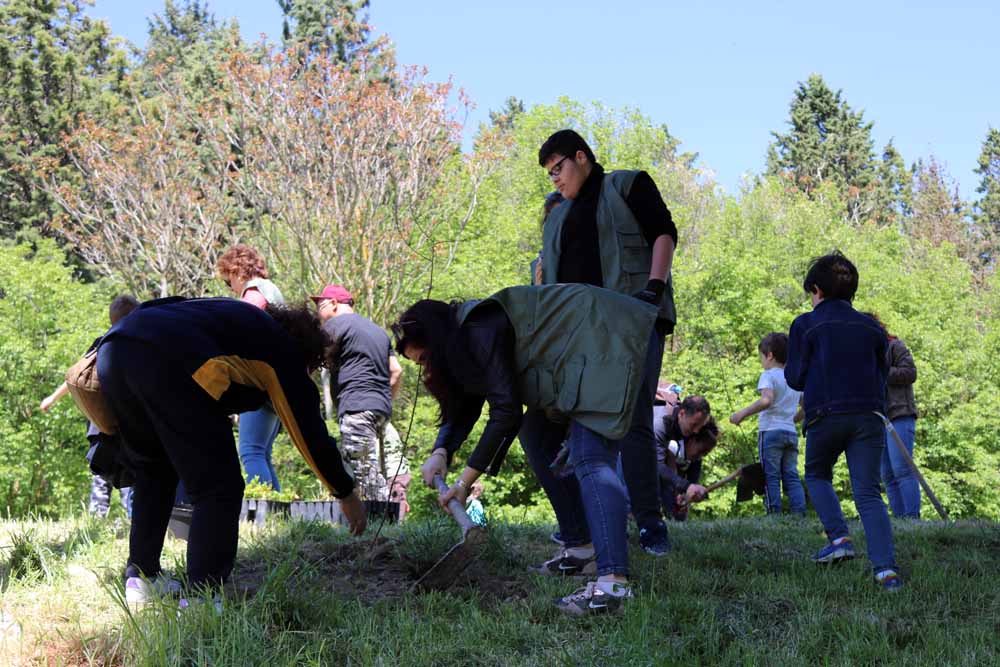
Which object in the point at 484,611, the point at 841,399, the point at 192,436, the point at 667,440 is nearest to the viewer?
the point at 192,436

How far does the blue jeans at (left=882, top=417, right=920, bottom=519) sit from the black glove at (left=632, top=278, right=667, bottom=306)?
14.7 ft

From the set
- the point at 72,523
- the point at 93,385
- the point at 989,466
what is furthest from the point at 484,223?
the point at 93,385

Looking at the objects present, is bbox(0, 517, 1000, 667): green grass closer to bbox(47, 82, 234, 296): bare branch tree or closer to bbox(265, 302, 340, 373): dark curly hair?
bbox(265, 302, 340, 373): dark curly hair

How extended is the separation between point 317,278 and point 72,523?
13515 mm

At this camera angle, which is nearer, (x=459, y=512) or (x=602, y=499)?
(x=602, y=499)

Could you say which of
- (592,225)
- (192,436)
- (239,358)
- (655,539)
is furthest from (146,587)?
(592,225)

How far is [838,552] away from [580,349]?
68.4 inches

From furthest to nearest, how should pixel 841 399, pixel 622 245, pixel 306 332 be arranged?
1. pixel 622 245
2. pixel 841 399
3. pixel 306 332

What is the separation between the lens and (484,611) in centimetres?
384

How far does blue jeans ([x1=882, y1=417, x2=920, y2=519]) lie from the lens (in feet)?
27.1

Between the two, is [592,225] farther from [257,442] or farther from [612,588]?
[257,442]

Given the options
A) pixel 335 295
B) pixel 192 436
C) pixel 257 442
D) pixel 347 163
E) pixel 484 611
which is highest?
pixel 347 163

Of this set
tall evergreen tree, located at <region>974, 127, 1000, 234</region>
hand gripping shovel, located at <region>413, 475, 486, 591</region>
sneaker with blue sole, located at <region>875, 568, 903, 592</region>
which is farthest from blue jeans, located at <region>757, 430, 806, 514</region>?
tall evergreen tree, located at <region>974, 127, 1000, 234</region>

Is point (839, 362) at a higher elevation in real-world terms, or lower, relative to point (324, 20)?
lower
